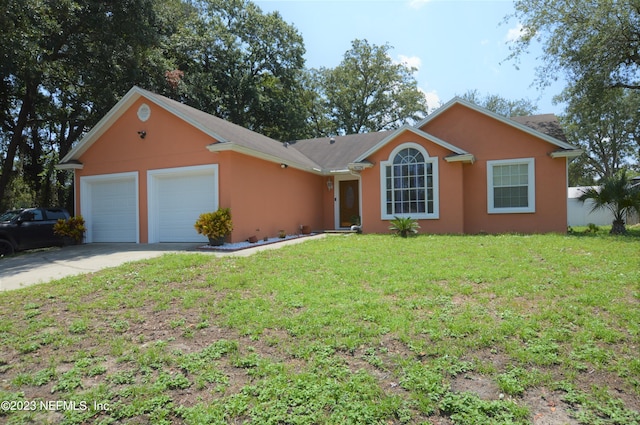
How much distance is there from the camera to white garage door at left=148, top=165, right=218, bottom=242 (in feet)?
38.7

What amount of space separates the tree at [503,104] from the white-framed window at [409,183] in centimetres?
2784

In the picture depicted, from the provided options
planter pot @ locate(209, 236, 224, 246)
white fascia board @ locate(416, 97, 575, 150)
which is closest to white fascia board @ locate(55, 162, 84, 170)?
planter pot @ locate(209, 236, 224, 246)

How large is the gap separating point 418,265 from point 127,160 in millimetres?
10957

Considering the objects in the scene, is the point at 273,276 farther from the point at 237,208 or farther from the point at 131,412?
the point at 237,208

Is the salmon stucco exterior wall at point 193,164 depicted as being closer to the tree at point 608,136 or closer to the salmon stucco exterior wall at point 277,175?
the salmon stucco exterior wall at point 277,175

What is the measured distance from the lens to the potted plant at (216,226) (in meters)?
10.5

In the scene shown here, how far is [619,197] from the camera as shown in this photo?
A: 11.7m

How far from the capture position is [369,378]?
11.1 feet

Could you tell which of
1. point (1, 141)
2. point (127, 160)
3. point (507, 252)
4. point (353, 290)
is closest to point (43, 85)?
point (1, 141)

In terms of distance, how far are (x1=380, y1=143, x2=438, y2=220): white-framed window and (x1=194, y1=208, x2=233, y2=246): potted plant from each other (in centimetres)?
560

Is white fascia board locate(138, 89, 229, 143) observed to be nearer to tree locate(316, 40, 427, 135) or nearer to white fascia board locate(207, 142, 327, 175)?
white fascia board locate(207, 142, 327, 175)

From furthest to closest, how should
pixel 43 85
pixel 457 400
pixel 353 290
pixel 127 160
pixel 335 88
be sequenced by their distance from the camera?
pixel 335 88
pixel 43 85
pixel 127 160
pixel 353 290
pixel 457 400

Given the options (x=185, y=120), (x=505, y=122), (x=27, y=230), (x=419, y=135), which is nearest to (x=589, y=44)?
(x=505, y=122)

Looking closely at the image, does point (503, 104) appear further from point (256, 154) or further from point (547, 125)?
point (256, 154)
